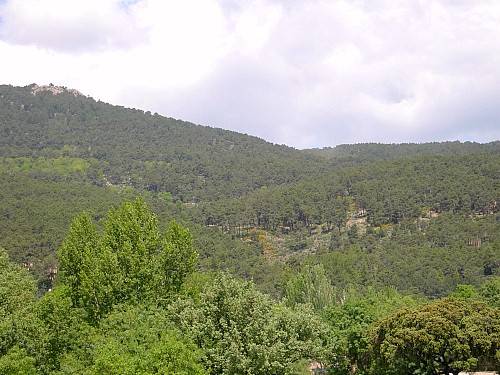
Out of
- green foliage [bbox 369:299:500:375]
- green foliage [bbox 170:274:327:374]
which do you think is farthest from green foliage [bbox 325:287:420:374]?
green foliage [bbox 170:274:327:374]

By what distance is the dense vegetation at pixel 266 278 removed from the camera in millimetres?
24688

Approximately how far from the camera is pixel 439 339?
28047 millimetres

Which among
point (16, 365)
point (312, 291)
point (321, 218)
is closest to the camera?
point (16, 365)

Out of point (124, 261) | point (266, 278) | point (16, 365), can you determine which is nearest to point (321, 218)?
point (266, 278)

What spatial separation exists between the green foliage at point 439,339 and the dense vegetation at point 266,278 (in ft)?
0.32

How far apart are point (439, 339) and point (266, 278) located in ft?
217

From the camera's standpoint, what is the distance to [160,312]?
89.9 ft

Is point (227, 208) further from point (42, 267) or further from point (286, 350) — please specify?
point (286, 350)

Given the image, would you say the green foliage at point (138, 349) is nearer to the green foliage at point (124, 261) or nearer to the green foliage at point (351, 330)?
the green foliage at point (124, 261)

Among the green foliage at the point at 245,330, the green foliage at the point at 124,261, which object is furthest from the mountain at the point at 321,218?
the green foliage at the point at 245,330

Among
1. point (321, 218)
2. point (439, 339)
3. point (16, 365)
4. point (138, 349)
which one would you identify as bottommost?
point (439, 339)

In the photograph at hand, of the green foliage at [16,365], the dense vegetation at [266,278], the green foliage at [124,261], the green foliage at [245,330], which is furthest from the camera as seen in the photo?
the green foliage at [124,261]

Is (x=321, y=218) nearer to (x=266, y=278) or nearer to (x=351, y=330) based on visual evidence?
(x=266, y=278)

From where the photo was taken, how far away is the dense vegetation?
2469 cm
